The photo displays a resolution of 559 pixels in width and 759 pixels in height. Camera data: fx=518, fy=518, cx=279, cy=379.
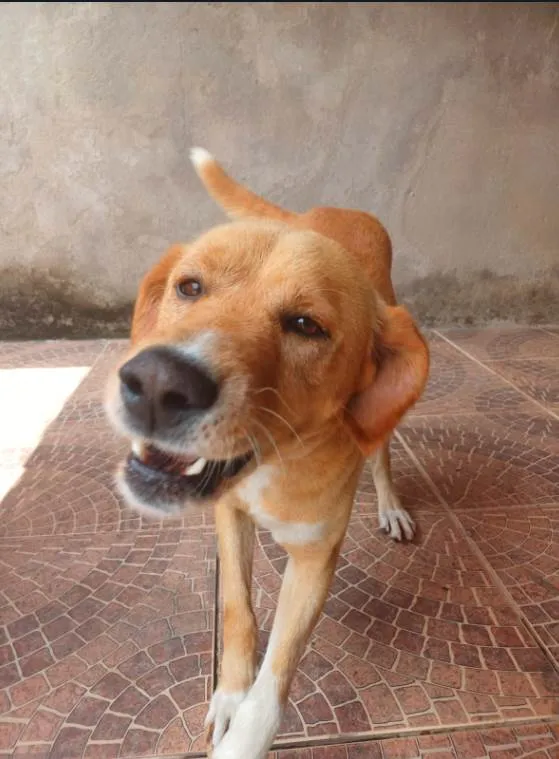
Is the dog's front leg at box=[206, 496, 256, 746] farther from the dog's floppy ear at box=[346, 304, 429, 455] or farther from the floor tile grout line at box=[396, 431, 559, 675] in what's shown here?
the floor tile grout line at box=[396, 431, 559, 675]

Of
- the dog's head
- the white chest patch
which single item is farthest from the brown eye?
the white chest patch

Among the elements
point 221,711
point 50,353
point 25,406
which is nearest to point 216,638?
point 221,711

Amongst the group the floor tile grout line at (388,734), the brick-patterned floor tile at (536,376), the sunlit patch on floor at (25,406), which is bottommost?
the sunlit patch on floor at (25,406)

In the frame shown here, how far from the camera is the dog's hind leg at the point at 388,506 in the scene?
2197 mm

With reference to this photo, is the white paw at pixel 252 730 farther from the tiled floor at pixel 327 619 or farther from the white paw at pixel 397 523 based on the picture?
the white paw at pixel 397 523

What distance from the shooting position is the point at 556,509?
7.80 ft

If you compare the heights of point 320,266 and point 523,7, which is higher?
point 523,7

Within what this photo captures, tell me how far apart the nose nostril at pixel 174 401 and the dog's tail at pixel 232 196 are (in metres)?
1.67

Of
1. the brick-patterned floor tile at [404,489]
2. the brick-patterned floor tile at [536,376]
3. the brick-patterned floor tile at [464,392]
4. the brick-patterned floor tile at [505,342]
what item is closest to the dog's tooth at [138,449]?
the brick-patterned floor tile at [404,489]

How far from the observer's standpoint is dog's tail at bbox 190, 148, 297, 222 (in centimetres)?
253

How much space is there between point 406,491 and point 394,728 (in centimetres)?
Result: 119

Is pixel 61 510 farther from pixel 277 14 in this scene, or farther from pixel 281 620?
pixel 277 14

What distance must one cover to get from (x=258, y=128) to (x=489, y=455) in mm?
3223

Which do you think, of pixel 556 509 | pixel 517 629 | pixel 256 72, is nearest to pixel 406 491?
pixel 556 509
